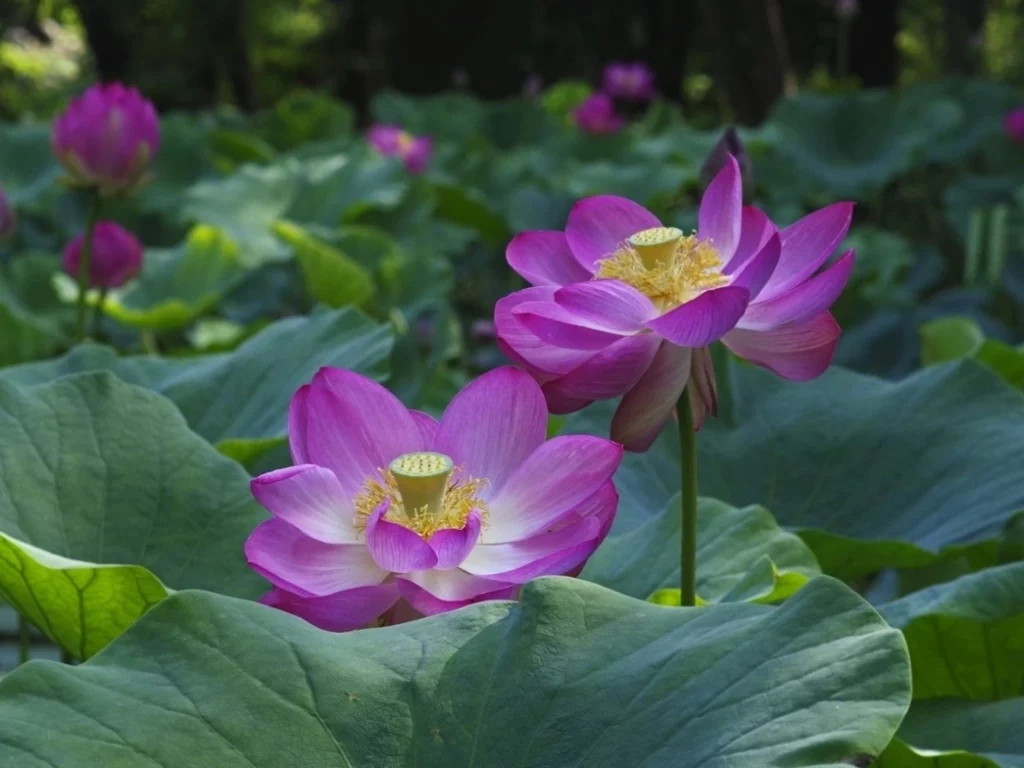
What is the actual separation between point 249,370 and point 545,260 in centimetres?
48

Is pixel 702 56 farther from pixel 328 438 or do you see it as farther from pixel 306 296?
pixel 328 438

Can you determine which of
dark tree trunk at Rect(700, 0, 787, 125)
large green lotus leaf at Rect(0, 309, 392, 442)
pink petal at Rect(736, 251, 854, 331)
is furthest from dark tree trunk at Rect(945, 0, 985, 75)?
pink petal at Rect(736, 251, 854, 331)

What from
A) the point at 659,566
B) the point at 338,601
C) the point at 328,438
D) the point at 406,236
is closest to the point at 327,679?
the point at 338,601

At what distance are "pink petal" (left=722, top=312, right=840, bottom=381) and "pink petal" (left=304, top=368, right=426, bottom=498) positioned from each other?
22 centimetres

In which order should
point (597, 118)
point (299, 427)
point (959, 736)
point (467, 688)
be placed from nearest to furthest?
point (467, 688)
point (299, 427)
point (959, 736)
point (597, 118)

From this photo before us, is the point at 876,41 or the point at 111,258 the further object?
the point at 876,41

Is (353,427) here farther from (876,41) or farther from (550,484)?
(876,41)

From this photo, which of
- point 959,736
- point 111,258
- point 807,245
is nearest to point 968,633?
point 959,736

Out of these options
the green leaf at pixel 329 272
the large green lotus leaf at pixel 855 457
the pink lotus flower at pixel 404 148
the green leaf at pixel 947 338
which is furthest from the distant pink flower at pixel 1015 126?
the large green lotus leaf at pixel 855 457

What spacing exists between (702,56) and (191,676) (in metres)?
12.6

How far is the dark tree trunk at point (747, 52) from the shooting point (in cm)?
450

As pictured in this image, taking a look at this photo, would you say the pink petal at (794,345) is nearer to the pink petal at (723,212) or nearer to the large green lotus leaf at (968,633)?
the pink petal at (723,212)

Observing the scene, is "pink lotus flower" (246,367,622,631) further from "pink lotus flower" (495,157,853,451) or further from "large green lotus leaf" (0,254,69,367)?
"large green lotus leaf" (0,254,69,367)

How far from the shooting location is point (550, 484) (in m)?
0.73
